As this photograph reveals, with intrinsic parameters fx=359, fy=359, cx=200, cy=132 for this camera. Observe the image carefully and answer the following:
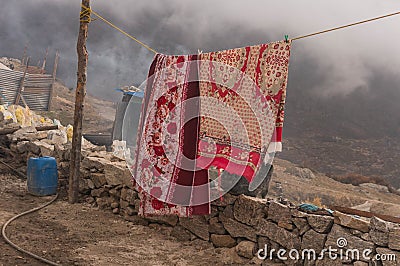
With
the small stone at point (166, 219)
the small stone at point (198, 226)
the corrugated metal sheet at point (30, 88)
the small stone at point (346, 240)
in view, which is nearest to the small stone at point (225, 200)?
the small stone at point (198, 226)

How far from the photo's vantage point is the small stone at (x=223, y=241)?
424cm

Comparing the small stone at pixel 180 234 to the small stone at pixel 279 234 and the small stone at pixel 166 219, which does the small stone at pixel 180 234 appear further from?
the small stone at pixel 279 234

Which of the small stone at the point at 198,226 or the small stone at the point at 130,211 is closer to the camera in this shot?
the small stone at the point at 198,226

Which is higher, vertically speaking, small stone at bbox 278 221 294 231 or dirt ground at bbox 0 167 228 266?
small stone at bbox 278 221 294 231

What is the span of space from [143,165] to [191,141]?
84 cm

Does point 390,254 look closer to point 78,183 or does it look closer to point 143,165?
point 143,165

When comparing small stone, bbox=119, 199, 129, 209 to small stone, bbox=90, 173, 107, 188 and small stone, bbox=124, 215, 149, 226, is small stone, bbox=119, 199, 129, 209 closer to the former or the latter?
small stone, bbox=124, 215, 149, 226

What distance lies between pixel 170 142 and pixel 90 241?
159 cm

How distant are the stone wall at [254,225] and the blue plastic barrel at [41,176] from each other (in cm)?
59

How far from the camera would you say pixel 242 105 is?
3.76 meters

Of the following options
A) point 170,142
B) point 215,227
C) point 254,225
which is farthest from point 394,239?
point 170,142

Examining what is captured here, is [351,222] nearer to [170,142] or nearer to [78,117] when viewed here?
[170,142]

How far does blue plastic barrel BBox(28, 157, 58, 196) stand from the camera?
6.11m

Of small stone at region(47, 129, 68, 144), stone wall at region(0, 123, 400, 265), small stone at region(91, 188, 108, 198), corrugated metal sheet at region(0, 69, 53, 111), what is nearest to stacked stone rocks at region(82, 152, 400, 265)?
stone wall at region(0, 123, 400, 265)
